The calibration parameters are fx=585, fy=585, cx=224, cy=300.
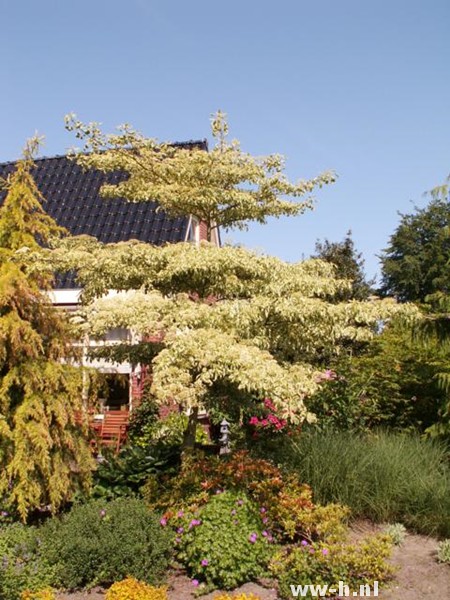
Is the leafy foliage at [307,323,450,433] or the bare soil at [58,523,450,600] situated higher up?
the leafy foliage at [307,323,450,433]

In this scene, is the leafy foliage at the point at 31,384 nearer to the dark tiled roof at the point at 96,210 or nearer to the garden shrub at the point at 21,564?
the garden shrub at the point at 21,564

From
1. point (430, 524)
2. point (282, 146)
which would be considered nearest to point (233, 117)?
point (282, 146)

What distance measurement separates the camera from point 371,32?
7.41 meters

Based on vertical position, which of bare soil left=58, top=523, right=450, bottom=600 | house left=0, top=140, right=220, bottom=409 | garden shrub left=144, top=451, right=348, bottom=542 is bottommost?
bare soil left=58, top=523, right=450, bottom=600

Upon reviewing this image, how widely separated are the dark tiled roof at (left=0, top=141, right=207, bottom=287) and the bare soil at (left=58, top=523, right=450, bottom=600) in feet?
31.5

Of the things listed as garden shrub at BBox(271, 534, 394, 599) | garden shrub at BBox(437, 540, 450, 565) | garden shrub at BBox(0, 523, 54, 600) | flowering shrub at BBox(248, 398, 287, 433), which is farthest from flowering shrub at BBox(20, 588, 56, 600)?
flowering shrub at BBox(248, 398, 287, 433)

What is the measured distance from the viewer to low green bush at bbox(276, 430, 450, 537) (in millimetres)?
6434

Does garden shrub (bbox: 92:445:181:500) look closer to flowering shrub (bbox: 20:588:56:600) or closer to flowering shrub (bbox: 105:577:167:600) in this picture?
flowering shrub (bbox: 20:588:56:600)

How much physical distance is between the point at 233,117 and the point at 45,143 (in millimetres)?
2496

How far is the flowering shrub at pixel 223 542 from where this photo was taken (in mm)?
5273

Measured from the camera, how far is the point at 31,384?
6277 mm

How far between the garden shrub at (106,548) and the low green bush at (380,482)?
80.5 inches

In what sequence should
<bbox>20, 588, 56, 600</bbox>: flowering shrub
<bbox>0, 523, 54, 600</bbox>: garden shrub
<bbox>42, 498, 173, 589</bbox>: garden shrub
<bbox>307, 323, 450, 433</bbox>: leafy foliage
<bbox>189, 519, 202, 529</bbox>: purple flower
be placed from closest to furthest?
<bbox>20, 588, 56, 600</bbox>: flowering shrub, <bbox>0, 523, 54, 600</bbox>: garden shrub, <bbox>42, 498, 173, 589</bbox>: garden shrub, <bbox>189, 519, 202, 529</bbox>: purple flower, <bbox>307, 323, 450, 433</bbox>: leafy foliage

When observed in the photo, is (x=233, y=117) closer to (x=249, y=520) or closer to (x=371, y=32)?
(x=371, y=32)
